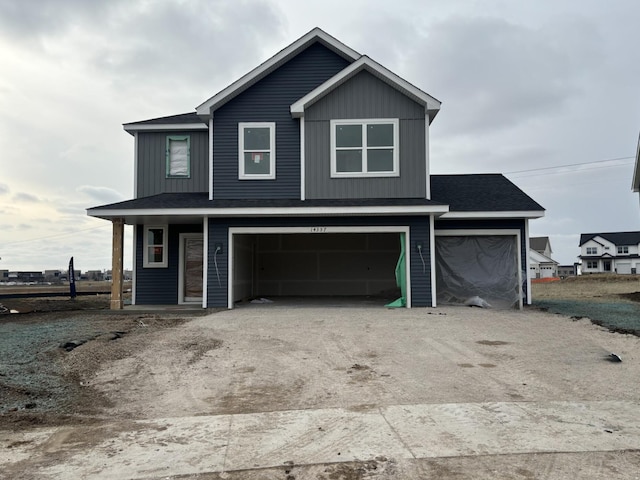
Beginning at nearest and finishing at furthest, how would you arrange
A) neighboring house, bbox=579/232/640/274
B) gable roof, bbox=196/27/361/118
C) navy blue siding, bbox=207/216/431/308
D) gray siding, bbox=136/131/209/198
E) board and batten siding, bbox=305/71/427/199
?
navy blue siding, bbox=207/216/431/308 → board and batten siding, bbox=305/71/427/199 → gable roof, bbox=196/27/361/118 → gray siding, bbox=136/131/209/198 → neighboring house, bbox=579/232/640/274

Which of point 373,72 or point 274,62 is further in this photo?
point 274,62

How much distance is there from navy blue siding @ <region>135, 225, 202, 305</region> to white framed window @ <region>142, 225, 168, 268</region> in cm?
13

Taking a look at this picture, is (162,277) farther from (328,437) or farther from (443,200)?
(328,437)

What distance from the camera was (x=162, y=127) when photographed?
17031 mm

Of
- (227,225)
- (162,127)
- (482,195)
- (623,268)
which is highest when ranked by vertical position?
(162,127)

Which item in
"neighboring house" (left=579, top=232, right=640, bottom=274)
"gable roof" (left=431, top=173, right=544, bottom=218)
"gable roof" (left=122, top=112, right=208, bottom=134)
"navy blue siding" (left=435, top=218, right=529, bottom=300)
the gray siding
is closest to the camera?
"gable roof" (left=431, top=173, right=544, bottom=218)

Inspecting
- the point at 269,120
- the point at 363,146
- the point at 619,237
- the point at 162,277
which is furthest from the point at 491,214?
the point at 619,237

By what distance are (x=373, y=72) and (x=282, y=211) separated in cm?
480

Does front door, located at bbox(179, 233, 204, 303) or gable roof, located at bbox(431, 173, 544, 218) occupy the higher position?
gable roof, located at bbox(431, 173, 544, 218)

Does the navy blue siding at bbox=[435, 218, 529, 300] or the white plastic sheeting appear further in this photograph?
the navy blue siding at bbox=[435, 218, 529, 300]

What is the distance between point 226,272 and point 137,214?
289cm

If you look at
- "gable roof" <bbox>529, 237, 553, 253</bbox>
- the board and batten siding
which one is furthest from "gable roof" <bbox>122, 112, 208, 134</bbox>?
Result: "gable roof" <bbox>529, 237, 553, 253</bbox>

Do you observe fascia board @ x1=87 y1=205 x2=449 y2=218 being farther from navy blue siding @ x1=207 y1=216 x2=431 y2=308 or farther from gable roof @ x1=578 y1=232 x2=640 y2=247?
gable roof @ x1=578 y1=232 x2=640 y2=247

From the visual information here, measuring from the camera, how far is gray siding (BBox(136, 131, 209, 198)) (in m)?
17.1
